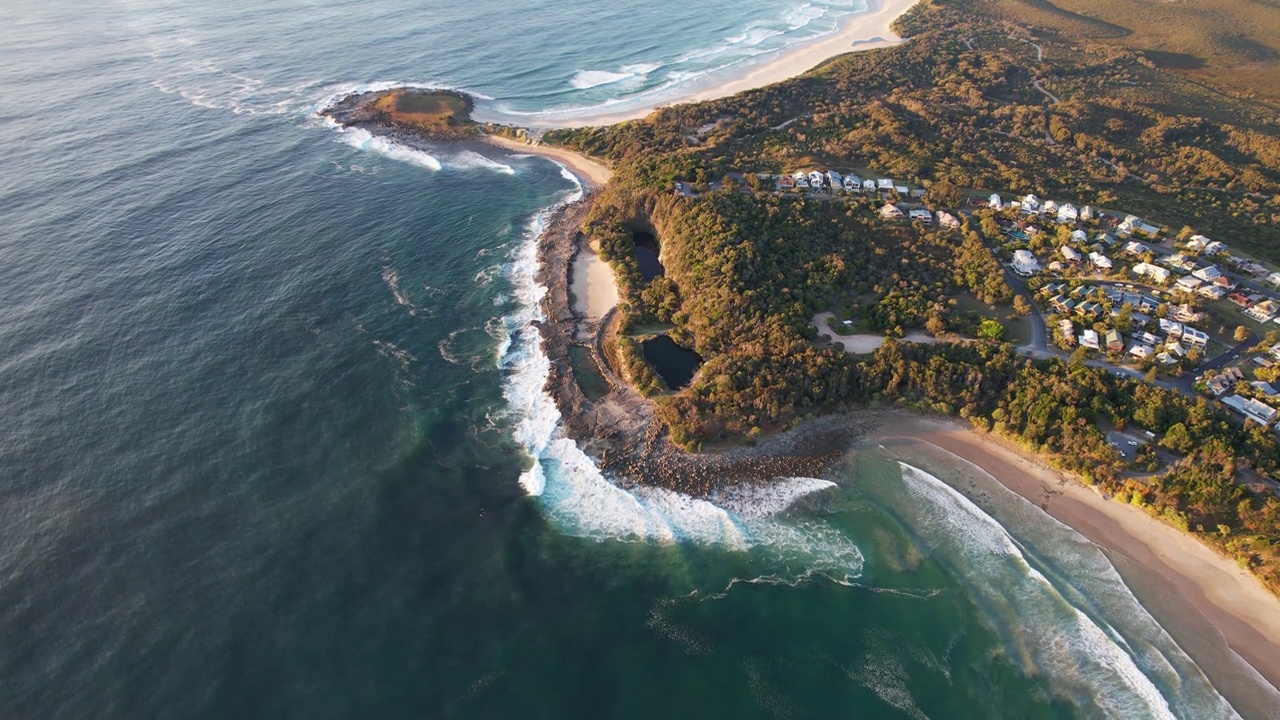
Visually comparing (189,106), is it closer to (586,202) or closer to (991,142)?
(586,202)

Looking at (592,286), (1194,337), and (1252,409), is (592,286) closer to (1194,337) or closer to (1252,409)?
(1194,337)

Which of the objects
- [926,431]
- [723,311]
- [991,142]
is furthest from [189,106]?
[991,142]

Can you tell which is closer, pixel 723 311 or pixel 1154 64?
pixel 723 311

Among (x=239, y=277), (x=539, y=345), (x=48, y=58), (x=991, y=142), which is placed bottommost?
(x=539, y=345)

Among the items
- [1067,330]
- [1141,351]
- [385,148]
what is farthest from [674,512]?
[385,148]

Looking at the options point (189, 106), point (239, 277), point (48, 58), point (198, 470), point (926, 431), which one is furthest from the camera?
point (48, 58)

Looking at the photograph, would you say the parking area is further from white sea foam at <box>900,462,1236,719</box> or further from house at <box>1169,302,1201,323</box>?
house at <box>1169,302,1201,323</box>
